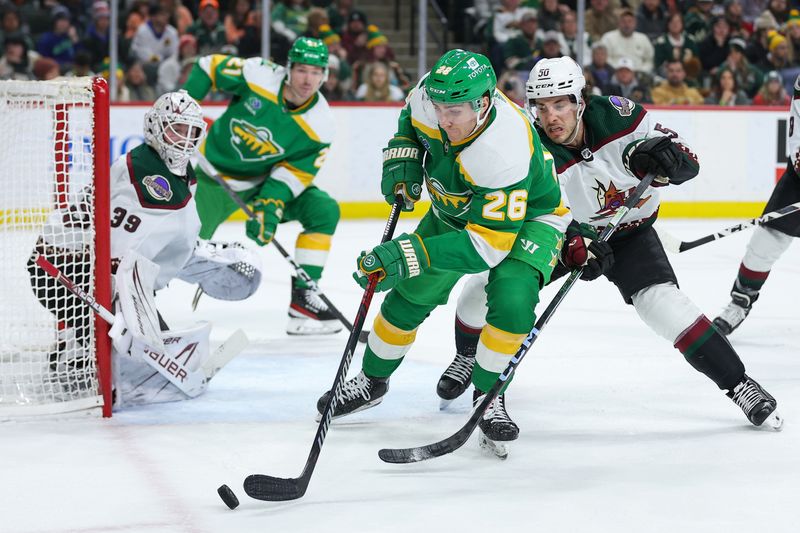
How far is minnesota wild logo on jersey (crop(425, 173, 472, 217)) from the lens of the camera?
9.61 ft

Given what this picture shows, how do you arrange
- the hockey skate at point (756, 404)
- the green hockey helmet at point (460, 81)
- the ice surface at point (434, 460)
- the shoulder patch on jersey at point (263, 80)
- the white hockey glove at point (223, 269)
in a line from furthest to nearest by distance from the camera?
the shoulder patch on jersey at point (263, 80)
the white hockey glove at point (223, 269)
the hockey skate at point (756, 404)
the green hockey helmet at point (460, 81)
the ice surface at point (434, 460)

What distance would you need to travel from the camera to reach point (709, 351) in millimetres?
3131

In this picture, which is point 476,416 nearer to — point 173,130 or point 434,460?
point 434,460

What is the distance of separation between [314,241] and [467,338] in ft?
4.46

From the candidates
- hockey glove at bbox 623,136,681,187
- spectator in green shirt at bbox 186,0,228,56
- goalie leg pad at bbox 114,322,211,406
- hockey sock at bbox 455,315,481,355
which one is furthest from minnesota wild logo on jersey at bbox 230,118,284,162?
spectator in green shirt at bbox 186,0,228,56

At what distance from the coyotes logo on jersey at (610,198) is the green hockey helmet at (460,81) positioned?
63cm

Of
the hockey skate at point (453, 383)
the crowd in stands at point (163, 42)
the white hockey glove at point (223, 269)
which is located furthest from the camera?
the crowd in stands at point (163, 42)

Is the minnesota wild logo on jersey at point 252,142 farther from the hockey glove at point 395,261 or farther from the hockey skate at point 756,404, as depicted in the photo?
the hockey skate at point 756,404

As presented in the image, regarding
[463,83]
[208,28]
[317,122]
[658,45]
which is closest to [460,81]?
[463,83]

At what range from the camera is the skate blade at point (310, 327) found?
462cm

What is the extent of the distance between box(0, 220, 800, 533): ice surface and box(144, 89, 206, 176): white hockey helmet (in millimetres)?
702

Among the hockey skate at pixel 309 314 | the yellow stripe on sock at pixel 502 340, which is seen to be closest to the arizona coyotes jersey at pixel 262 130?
the hockey skate at pixel 309 314

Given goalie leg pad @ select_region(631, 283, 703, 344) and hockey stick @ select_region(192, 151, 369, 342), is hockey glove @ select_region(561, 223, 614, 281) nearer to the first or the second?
goalie leg pad @ select_region(631, 283, 703, 344)

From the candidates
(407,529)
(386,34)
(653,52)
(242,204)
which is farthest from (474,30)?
(407,529)
